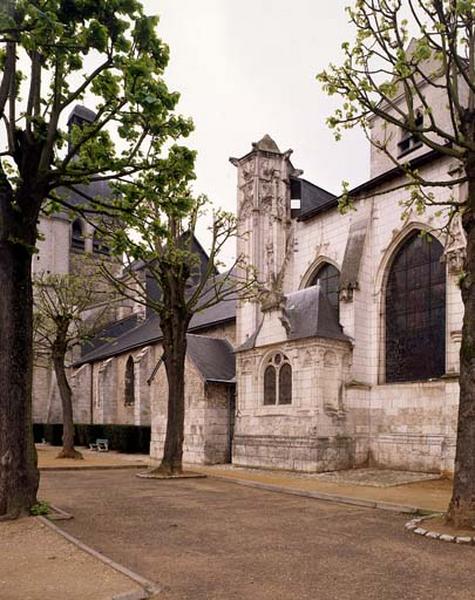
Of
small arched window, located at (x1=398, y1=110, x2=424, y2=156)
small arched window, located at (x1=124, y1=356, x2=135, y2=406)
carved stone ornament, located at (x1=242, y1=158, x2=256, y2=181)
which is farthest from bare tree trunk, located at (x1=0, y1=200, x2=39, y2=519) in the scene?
small arched window, located at (x1=124, y1=356, x2=135, y2=406)

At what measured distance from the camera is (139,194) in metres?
9.79

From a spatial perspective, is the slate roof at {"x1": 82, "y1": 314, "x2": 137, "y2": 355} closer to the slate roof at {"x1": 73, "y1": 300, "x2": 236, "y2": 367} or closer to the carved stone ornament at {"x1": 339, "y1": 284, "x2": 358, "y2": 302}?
the slate roof at {"x1": 73, "y1": 300, "x2": 236, "y2": 367}

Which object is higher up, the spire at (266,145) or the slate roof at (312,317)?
the spire at (266,145)

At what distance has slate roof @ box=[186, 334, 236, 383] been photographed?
20.9 m

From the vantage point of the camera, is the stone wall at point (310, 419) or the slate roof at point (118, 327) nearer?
the stone wall at point (310, 419)

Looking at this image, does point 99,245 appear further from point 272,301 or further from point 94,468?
point 94,468

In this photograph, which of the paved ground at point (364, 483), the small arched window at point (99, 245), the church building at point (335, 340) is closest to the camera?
the paved ground at point (364, 483)

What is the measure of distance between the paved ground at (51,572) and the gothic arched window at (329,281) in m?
14.6

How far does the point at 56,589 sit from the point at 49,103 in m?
7.52

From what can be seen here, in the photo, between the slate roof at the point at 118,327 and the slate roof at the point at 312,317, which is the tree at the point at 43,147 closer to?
the slate roof at the point at 312,317

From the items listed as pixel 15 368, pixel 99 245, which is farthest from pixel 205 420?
pixel 15 368

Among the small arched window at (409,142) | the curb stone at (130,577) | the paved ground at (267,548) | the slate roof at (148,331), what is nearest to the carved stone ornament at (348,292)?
the small arched window at (409,142)

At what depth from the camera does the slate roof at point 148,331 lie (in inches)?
1033

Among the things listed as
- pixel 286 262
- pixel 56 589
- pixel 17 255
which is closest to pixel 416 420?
pixel 286 262
